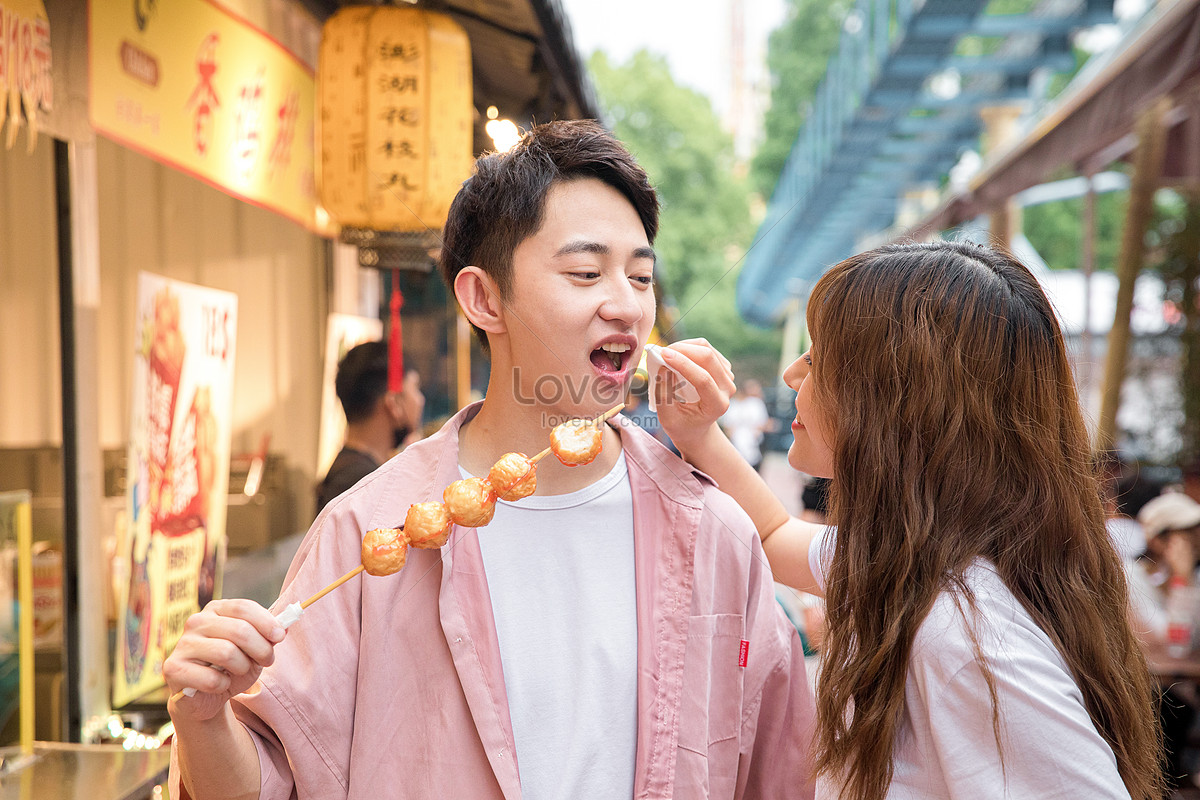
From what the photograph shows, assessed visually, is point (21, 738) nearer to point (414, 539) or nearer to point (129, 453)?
point (129, 453)

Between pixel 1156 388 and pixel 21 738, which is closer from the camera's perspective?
pixel 21 738

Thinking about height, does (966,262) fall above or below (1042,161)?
below

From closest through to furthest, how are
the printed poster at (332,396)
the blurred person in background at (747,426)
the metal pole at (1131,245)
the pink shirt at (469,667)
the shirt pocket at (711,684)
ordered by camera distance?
1. the pink shirt at (469,667)
2. the shirt pocket at (711,684)
3. the printed poster at (332,396)
4. the metal pole at (1131,245)
5. the blurred person in background at (747,426)

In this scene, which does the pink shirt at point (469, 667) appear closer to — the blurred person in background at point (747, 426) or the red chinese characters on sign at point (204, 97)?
the red chinese characters on sign at point (204, 97)

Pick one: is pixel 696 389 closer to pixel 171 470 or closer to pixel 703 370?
pixel 703 370

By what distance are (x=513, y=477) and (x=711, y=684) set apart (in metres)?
0.61

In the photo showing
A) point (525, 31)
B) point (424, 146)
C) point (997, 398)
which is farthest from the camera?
point (525, 31)

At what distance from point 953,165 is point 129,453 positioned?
12836 millimetres

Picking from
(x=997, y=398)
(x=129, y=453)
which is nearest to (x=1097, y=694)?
(x=997, y=398)

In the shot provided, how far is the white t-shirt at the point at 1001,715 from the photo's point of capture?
1.45 metres

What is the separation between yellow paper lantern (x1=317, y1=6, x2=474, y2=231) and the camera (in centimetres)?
411

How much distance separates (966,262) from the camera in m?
1.73

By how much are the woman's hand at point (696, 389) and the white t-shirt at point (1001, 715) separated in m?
0.71

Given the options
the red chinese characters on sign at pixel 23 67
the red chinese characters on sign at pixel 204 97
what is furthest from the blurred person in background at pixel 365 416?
the red chinese characters on sign at pixel 23 67
